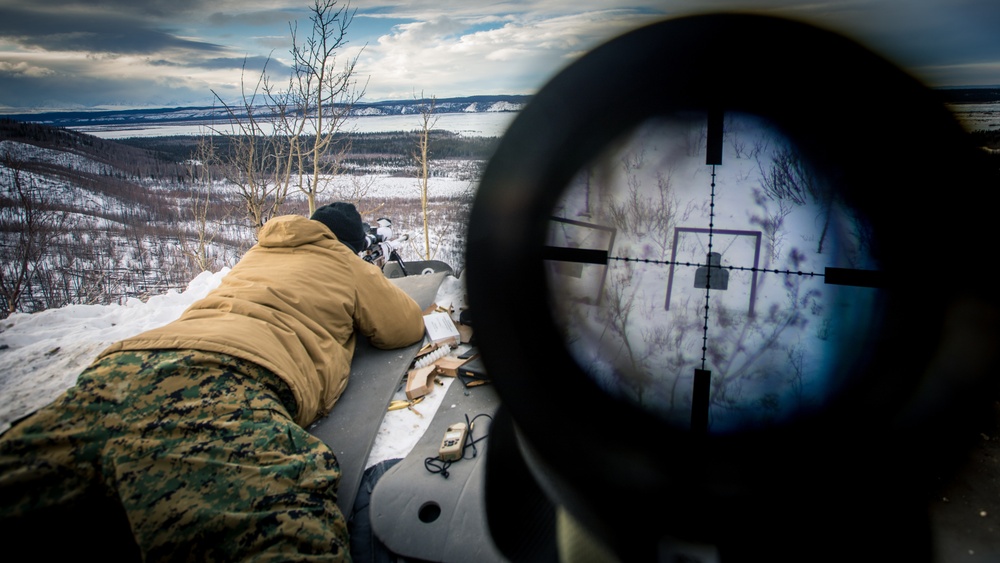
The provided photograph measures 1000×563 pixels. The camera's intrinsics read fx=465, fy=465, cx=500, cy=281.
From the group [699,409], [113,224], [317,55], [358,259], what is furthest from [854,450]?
[113,224]

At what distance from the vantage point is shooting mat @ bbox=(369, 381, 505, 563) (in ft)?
4.75

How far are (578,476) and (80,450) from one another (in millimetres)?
1872

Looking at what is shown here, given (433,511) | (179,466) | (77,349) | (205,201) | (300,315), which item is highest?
(205,201)

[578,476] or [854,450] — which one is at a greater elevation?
[854,450]

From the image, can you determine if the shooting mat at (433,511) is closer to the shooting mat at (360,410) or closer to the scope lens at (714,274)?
the shooting mat at (360,410)

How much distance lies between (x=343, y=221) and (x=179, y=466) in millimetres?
2095

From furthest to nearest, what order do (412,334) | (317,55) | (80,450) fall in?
(317,55), (412,334), (80,450)

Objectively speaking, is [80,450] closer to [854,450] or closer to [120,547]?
[120,547]

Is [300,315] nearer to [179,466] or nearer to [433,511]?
[179,466]

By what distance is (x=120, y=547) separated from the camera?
1.71 m

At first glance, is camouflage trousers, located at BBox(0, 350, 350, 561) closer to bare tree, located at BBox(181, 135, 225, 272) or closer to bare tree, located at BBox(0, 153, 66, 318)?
bare tree, located at BBox(181, 135, 225, 272)

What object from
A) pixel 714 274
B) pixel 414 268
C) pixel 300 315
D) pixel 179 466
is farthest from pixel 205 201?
pixel 714 274

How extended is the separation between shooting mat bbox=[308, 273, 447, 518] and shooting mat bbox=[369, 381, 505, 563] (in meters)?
0.33

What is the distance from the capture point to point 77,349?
3.75 metres
